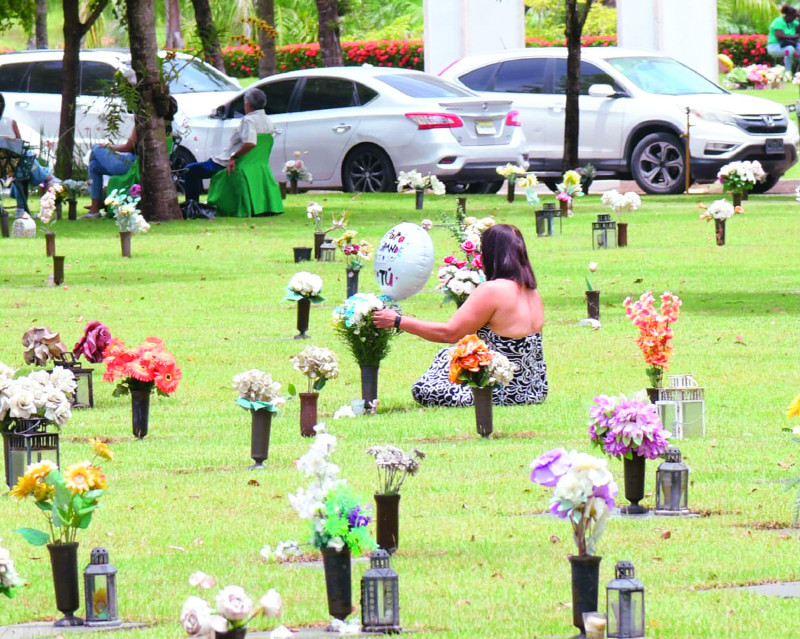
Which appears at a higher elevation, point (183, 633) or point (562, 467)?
point (562, 467)

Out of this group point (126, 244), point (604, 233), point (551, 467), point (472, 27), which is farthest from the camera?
point (472, 27)

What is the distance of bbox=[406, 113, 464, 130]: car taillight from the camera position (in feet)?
79.9

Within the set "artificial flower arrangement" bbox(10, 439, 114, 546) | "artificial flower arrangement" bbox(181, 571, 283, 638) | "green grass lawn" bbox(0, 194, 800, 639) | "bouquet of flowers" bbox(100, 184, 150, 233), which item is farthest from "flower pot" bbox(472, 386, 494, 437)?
"bouquet of flowers" bbox(100, 184, 150, 233)

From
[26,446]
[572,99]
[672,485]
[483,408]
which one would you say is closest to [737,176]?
[572,99]

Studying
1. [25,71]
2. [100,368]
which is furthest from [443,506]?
[25,71]

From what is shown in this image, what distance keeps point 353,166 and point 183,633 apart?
20074 millimetres

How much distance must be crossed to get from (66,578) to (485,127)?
1875 centimetres

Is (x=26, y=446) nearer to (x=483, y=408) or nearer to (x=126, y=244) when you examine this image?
(x=483, y=408)

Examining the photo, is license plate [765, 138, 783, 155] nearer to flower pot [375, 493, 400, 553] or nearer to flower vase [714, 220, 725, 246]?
flower vase [714, 220, 725, 246]

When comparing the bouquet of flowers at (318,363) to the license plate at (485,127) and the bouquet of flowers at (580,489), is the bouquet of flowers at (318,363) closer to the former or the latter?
the bouquet of flowers at (580,489)

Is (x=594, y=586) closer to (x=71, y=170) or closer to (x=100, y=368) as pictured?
(x=100, y=368)

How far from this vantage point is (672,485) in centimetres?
763

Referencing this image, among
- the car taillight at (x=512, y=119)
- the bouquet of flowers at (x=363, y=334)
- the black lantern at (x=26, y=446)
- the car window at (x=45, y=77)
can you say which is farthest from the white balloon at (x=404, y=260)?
the car window at (x=45, y=77)

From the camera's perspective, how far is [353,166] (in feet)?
84.3
